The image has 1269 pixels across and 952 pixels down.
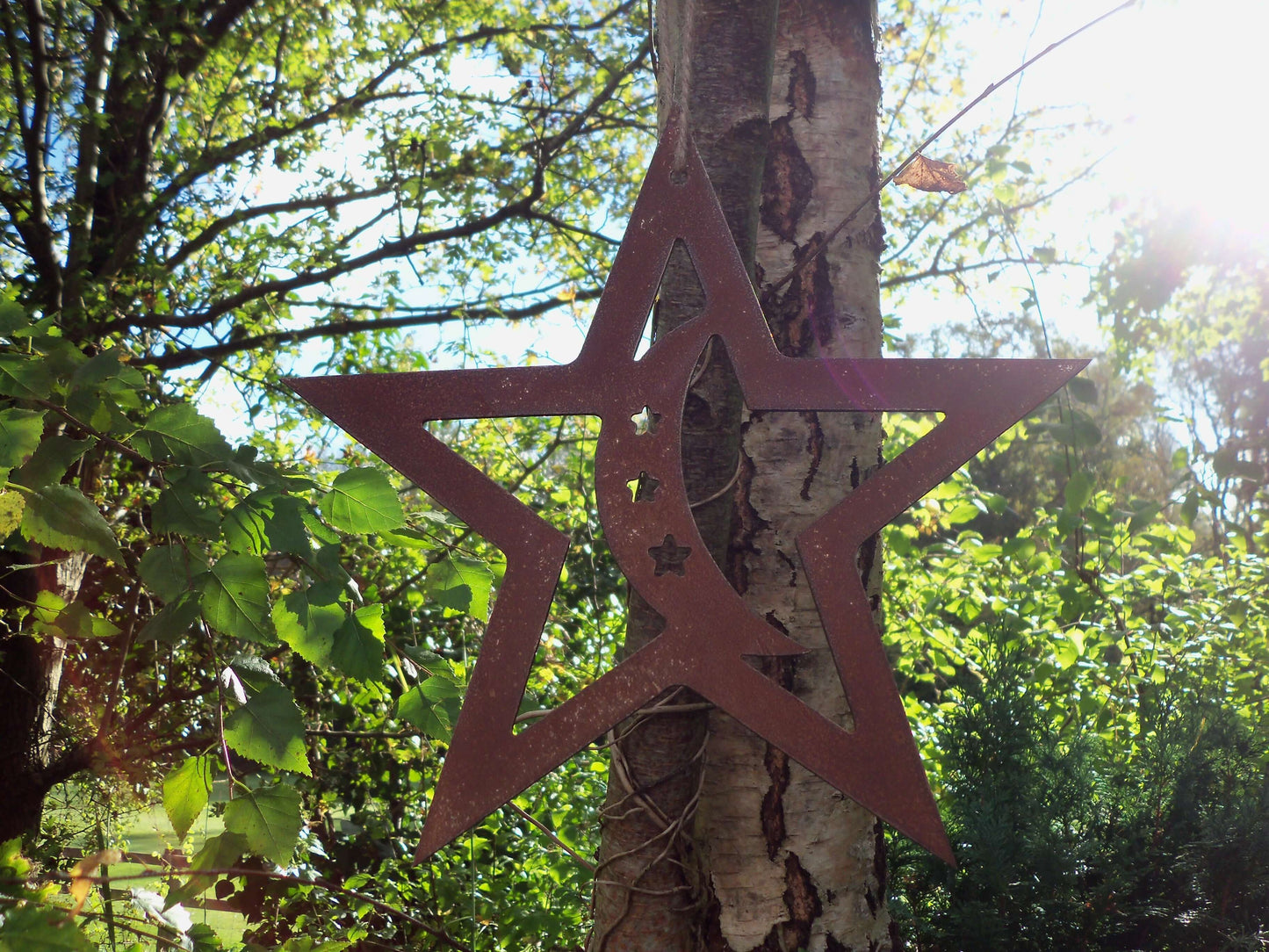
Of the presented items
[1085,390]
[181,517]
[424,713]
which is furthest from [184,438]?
[1085,390]

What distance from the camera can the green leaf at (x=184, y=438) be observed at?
124 centimetres

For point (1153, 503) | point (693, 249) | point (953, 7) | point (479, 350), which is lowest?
point (693, 249)

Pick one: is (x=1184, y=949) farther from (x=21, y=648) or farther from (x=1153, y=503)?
(x=21, y=648)

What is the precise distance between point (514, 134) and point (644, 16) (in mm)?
966

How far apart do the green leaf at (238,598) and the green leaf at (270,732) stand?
0.30 ft

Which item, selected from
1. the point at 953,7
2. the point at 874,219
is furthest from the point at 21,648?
the point at 953,7

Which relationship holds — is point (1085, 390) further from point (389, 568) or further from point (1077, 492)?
point (389, 568)

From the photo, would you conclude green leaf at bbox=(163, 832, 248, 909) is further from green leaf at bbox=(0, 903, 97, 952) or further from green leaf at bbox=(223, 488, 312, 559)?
green leaf at bbox=(223, 488, 312, 559)

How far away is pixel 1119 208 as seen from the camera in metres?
3.64

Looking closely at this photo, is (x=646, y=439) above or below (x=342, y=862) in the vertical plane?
above

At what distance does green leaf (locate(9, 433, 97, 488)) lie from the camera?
1.22 m

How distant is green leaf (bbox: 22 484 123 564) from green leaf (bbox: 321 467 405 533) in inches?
11.3

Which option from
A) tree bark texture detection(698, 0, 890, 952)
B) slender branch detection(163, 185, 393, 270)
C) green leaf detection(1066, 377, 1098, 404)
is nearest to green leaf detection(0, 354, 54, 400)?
tree bark texture detection(698, 0, 890, 952)

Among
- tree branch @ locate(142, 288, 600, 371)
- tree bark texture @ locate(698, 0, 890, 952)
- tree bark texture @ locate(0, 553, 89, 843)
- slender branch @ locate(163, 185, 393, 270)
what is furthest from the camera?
slender branch @ locate(163, 185, 393, 270)
